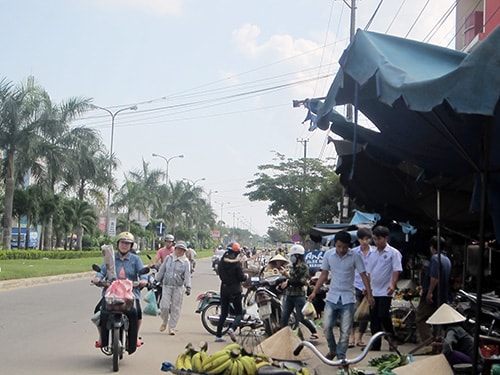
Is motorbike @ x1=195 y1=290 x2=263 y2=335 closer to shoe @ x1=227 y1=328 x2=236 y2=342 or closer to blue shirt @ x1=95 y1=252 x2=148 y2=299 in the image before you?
shoe @ x1=227 y1=328 x2=236 y2=342

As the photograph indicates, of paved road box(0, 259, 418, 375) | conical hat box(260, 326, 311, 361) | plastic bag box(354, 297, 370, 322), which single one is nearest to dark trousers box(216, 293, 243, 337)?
paved road box(0, 259, 418, 375)

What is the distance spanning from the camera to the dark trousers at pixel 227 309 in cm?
1138

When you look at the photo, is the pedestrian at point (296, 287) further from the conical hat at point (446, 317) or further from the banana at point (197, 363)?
the banana at point (197, 363)

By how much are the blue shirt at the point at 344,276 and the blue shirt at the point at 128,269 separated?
8.45 ft

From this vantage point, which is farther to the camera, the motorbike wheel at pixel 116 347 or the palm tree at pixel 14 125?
the palm tree at pixel 14 125

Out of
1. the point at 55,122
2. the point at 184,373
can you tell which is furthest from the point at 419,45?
the point at 55,122

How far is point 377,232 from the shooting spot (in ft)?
30.9

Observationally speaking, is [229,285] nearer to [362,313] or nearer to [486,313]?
[362,313]

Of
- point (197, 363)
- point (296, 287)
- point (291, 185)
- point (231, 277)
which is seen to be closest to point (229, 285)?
point (231, 277)

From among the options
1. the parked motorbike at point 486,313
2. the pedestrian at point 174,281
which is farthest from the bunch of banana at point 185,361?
the pedestrian at point 174,281

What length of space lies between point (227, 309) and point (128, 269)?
3.00 m

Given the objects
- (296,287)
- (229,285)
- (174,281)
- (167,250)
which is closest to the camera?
(296,287)

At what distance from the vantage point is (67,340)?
1053 cm

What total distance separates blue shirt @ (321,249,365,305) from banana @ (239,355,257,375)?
2462 millimetres
